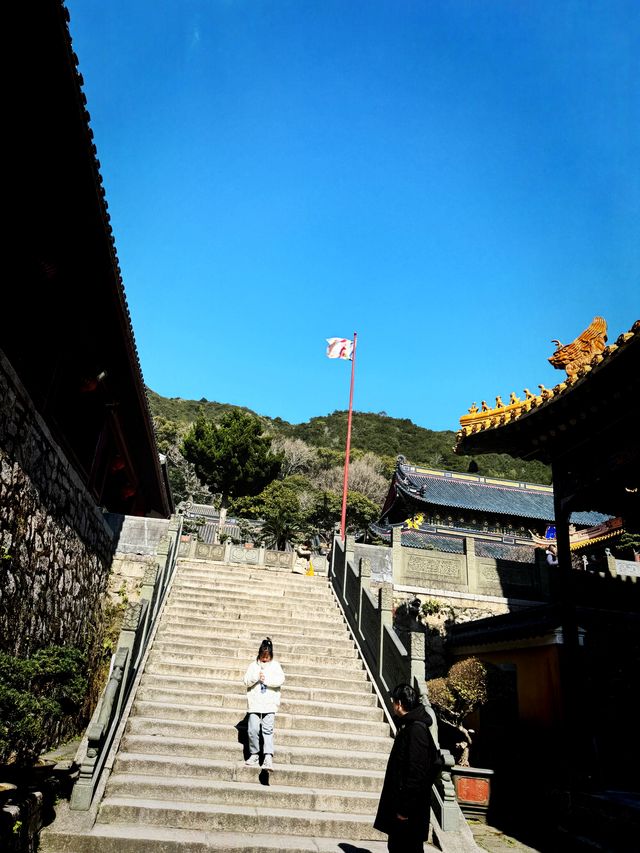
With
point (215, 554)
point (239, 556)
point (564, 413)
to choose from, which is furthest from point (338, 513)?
point (564, 413)

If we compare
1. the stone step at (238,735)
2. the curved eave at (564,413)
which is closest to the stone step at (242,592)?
the stone step at (238,735)

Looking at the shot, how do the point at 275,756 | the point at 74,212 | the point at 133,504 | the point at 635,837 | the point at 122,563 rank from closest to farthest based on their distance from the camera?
the point at 74,212 < the point at 635,837 < the point at 275,756 < the point at 122,563 < the point at 133,504

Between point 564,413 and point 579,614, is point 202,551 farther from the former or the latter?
point 564,413

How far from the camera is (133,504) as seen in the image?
1547 cm

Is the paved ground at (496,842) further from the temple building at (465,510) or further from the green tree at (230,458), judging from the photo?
the green tree at (230,458)

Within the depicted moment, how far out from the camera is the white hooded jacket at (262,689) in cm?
625

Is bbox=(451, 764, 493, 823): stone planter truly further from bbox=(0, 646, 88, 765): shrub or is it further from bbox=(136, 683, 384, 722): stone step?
bbox=(0, 646, 88, 765): shrub

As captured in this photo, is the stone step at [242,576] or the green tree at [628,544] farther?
the green tree at [628,544]

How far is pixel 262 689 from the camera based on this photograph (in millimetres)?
6332

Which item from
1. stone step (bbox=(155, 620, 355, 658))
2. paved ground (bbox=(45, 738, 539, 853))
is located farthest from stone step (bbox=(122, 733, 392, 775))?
stone step (bbox=(155, 620, 355, 658))

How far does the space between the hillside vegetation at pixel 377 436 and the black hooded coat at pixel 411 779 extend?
50.6m

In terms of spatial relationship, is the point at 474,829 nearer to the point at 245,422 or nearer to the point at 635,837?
the point at 635,837

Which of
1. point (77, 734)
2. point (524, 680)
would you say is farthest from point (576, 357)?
point (77, 734)

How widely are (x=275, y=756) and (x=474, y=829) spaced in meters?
2.93
